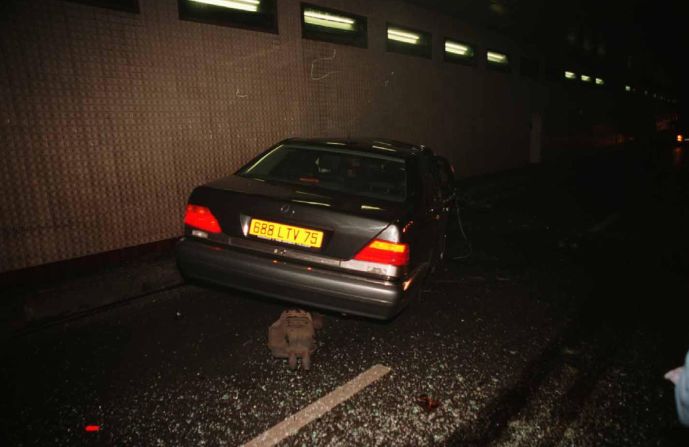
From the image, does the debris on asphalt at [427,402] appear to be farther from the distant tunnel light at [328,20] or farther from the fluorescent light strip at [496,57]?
the fluorescent light strip at [496,57]

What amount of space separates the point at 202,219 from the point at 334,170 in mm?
1212

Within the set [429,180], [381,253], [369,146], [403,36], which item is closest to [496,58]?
[403,36]

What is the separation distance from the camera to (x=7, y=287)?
13.7 ft

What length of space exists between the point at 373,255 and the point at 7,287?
376cm

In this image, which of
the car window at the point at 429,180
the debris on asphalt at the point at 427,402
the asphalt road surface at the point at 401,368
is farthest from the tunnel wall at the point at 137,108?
the debris on asphalt at the point at 427,402

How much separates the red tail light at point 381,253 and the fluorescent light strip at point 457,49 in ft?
32.1

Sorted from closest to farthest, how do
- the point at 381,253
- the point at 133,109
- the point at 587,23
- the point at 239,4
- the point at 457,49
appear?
the point at 381,253 < the point at 133,109 < the point at 239,4 < the point at 457,49 < the point at 587,23

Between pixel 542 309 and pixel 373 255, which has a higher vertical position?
pixel 373 255

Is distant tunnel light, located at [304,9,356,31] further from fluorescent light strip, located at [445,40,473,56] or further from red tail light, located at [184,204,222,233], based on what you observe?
red tail light, located at [184,204,222,233]

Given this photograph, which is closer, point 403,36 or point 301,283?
point 301,283

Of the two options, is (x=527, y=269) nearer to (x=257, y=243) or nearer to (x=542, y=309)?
(x=542, y=309)

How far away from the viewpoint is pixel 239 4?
605cm

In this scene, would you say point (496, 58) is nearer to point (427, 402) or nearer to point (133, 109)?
point (133, 109)

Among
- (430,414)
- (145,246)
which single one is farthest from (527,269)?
(145,246)
